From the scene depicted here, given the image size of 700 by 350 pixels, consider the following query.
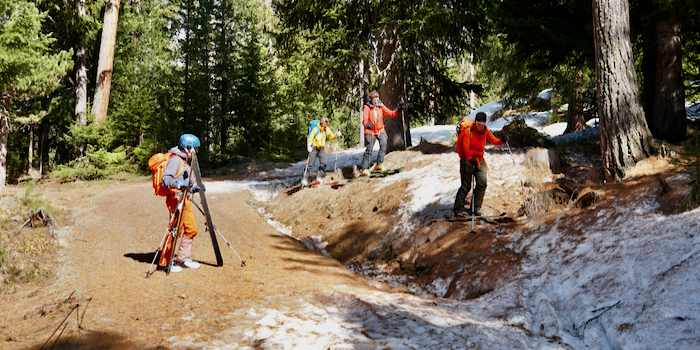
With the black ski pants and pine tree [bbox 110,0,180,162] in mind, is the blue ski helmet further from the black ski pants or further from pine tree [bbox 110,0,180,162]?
pine tree [bbox 110,0,180,162]

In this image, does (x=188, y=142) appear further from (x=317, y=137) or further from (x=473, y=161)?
(x=317, y=137)

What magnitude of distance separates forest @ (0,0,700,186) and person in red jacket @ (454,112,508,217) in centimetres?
232

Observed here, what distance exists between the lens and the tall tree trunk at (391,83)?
14.2 m

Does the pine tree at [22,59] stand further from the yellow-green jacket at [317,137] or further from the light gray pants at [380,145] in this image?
the light gray pants at [380,145]

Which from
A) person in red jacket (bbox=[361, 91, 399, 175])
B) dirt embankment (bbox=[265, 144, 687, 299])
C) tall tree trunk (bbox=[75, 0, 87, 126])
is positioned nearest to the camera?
dirt embankment (bbox=[265, 144, 687, 299])

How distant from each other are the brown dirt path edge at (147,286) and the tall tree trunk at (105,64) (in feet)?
31.8

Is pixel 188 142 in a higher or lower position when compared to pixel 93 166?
higher

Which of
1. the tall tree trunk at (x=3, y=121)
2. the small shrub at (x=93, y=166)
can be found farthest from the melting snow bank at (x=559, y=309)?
the small shrub at (x=93, y=166)

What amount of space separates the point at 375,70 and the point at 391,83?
2124 mm

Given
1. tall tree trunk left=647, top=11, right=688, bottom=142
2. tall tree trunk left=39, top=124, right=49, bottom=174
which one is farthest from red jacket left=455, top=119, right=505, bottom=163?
tall tree trunk left=39, top=124, right=49, bottom=174

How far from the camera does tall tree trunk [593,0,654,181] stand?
7.77m

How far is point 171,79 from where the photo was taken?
28234 mm

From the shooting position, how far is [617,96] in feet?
25.8

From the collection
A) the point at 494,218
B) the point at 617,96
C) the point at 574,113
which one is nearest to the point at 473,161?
the point at 494,218
